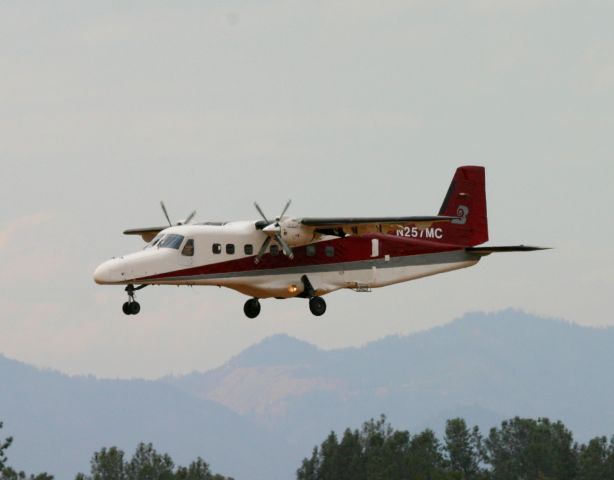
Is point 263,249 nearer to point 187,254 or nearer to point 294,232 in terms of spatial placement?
point 294,232

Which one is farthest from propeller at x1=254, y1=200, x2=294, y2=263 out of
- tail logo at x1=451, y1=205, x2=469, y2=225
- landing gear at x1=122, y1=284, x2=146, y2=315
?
tail logo at x1=451, y1=205, x2=469, y2=225

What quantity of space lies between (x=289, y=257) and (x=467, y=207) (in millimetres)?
11076

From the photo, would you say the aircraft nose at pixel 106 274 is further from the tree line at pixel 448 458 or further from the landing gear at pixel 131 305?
the tree line at pixel 448 458

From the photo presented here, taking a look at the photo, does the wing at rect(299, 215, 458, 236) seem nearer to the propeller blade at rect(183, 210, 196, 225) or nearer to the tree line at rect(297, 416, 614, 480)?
the propeller blade at rect(183, 210, 196, 225)

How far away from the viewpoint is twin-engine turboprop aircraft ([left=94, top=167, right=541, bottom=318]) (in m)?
50.4

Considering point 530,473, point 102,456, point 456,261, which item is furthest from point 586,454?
point 456,261

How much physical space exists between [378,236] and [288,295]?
454 cm

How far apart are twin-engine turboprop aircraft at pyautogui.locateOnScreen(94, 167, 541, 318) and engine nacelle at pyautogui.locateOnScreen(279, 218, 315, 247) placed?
0.04 metres

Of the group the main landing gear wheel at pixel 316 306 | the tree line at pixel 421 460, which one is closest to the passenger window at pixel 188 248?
the main landing gear wheel at pixel 316 306

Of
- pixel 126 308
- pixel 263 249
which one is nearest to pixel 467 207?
pixel 263 249

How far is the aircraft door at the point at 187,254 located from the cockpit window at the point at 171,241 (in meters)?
0.24

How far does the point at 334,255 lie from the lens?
54.2 metres

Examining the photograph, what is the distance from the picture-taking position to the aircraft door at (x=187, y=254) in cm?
5072

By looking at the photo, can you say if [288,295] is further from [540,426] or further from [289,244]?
[540,426]
